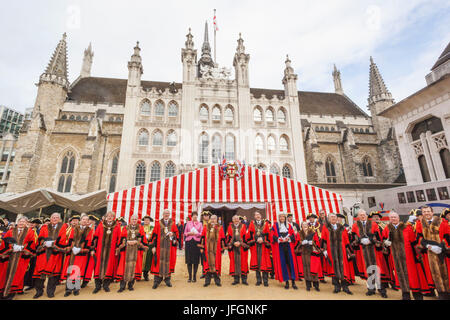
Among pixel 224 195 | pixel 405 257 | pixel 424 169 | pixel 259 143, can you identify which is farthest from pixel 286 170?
pixel 405 257

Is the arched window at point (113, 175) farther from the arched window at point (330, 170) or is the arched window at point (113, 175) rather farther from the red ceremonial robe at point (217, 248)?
the arched window at point (330, 170)

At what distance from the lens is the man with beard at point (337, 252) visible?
5137mm

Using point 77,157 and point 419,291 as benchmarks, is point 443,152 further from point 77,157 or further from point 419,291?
point 77,157

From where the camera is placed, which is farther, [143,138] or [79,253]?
[143,138]

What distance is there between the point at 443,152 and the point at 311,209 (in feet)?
32.7

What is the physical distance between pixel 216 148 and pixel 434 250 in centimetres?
1554

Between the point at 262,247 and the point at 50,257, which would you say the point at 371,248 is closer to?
the point at 262,247

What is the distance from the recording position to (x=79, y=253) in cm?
520

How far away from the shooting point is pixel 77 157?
20094 millimetres

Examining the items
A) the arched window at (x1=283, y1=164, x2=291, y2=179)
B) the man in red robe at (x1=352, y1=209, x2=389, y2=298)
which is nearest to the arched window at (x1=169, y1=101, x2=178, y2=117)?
the arched window at (x1=283, y1=164, x2=291, y2=179)

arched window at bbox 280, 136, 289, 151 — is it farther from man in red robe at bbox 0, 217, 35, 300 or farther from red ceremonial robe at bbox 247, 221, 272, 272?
man in red robe at bbox 0, 217, 35, 300

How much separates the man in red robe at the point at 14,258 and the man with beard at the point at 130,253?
→ 6.24ft

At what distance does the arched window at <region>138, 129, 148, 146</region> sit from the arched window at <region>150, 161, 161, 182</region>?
1954 mm

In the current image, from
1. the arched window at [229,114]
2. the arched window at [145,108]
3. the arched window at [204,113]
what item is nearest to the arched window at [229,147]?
the arched window at [229,114]
